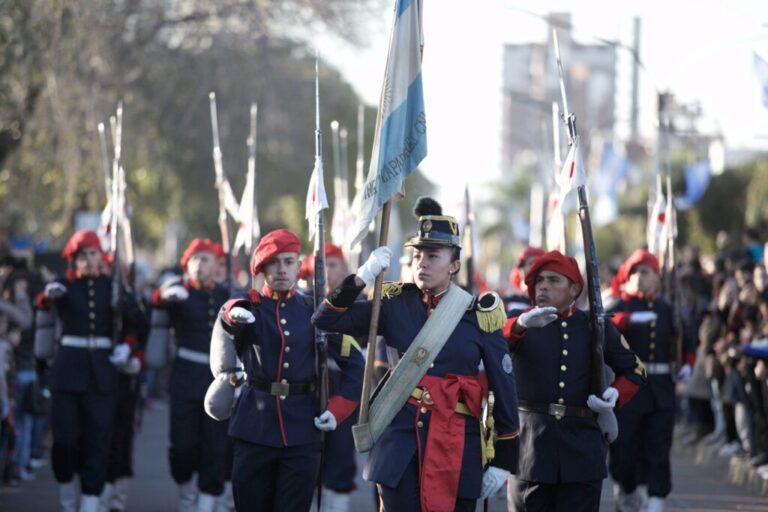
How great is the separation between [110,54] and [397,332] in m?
14.5

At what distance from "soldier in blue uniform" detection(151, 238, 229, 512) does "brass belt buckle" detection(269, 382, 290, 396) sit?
9.70ft

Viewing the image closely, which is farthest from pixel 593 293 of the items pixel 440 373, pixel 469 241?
pixel 469 241

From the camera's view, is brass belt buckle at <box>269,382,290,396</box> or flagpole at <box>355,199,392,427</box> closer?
flagpole at <box>355,199,392,427</box>

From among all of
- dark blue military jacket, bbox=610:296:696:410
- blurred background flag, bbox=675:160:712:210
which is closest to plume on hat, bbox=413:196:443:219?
dark blue military jacket, bbox=610:296:696:410

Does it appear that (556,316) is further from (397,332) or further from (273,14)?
(273,14)

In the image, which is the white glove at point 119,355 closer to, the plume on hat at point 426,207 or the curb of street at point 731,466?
the plume on hat at point 426,207

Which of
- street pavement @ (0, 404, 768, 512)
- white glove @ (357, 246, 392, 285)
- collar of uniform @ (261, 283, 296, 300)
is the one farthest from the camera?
street pavement @ (0, 404, 768, 512)

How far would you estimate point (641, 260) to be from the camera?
12141 millimetres

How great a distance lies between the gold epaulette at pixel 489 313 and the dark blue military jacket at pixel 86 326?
4.79 m

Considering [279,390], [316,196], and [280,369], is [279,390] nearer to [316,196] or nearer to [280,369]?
[280,369]

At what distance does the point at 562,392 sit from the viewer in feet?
28.1

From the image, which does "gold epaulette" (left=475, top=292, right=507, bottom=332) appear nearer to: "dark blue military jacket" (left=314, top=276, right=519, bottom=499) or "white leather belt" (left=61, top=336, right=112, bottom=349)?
"dark blue military jacket" (left=314, top=276, right=519, bottom=499)

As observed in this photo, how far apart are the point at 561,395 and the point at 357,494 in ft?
20.5

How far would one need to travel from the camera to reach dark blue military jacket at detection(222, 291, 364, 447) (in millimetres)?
8680
